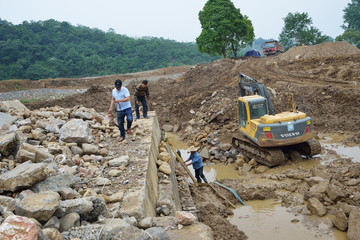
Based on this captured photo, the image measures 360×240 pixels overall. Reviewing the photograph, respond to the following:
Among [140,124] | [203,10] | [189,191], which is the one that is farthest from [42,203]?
[203,10]

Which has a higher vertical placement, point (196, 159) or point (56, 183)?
point (56, 183)

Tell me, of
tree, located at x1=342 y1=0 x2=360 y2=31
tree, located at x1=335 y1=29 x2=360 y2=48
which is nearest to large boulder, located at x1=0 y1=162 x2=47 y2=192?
tree, located at x1=335 y1=29 x2=360 y2=48

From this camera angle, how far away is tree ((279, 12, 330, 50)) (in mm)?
49000

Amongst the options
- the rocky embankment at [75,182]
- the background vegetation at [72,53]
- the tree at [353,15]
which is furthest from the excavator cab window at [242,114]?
the tree at [353,15]

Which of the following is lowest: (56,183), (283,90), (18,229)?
(283,90)

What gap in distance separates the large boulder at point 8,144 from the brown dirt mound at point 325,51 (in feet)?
75.1

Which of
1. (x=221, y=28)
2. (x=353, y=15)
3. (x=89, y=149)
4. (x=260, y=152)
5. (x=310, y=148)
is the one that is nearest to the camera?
(x=89, y=149)

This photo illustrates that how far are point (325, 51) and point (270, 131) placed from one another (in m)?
18.0

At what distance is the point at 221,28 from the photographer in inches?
1319

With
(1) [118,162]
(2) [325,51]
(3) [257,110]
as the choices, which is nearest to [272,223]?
(1) [118,162]

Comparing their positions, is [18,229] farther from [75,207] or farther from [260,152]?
[260,152]

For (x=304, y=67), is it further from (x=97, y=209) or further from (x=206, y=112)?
(x=97, y=209)

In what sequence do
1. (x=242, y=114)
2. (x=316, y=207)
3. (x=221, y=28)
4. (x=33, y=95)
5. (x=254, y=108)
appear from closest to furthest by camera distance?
(x=316, y=207), (x=254, y=108), (x=242, y=114), (x=33, y=95), (x=221, y=28)

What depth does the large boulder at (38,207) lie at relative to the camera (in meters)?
2.78
